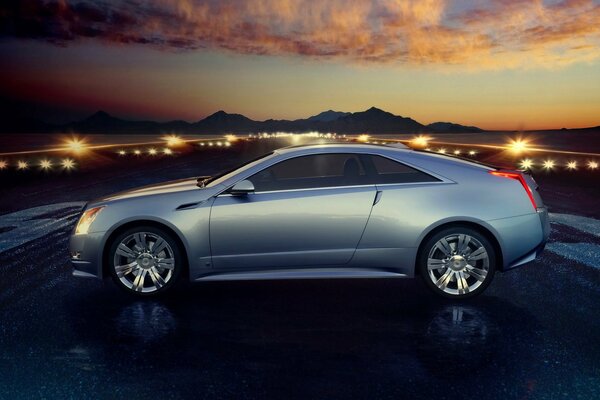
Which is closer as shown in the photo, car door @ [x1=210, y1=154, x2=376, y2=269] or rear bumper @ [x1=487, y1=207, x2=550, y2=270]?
car door @ [x1=210, y1=154, x2=376, y2=269]

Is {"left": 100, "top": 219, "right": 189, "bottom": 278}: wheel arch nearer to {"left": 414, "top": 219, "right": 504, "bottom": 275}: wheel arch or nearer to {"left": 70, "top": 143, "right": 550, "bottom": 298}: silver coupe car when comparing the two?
{"left": 70, "top": 143, "right": 550, "bottom": 298}: silver coupe car

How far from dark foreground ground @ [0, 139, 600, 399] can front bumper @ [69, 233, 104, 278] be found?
0.29 metres

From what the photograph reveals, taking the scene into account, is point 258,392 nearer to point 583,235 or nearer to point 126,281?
point 126,281

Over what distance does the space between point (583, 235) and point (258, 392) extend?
303 inches

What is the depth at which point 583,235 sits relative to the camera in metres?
10.2

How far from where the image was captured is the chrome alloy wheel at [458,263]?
6.31 m

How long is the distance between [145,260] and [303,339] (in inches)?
79.1

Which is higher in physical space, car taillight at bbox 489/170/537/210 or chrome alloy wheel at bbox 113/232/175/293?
car taillight at bbox 489/170/537/210

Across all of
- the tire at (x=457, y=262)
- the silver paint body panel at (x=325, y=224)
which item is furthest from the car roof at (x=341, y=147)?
the tire at (x=457, y=262)

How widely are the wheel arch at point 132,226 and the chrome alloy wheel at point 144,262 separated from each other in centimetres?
9

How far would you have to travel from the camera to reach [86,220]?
21.5 ft

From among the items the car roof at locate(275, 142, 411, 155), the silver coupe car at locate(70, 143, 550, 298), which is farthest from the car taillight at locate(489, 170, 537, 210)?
the car roof at locate(275, 142, 411, 155)

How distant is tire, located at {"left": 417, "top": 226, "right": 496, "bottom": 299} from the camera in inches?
248

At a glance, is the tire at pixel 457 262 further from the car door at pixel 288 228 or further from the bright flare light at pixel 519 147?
the bright flare light at pixel 519 147
